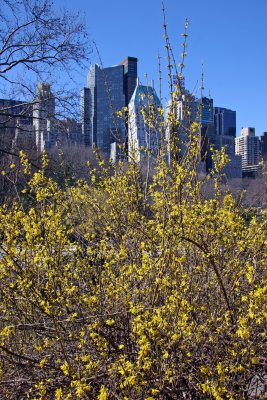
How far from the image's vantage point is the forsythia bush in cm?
294

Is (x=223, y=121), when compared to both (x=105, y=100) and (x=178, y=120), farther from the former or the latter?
(x=178, y=120)

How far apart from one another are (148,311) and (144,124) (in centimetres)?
213

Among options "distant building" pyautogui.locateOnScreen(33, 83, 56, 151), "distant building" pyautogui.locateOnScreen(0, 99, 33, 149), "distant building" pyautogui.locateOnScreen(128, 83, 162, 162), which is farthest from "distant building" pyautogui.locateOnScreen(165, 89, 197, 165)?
"distant building" pyautogui.locateOnScreen(33, 83, 56, 151)

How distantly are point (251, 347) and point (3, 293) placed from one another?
1.61 meters

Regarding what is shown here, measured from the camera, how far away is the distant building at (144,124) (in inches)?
163

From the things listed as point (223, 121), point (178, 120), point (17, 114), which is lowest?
point (178, 120)

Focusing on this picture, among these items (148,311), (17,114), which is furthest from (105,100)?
(148,311)

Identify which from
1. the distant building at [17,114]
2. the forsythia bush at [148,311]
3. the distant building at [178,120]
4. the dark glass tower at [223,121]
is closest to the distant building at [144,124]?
the distant building at [178,120]

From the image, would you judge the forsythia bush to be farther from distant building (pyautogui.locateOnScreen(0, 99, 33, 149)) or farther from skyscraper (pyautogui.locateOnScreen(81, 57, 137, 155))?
distant building (pyautogui.locateOnScreen(0, 99, 33, 149))

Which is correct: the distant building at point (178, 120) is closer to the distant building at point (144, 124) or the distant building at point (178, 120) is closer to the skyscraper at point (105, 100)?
the distant building at point (144, 124)

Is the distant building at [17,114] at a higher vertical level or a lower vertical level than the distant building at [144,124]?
higher

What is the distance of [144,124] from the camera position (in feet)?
15.3

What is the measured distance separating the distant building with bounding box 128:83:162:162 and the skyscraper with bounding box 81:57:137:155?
0.16 meters

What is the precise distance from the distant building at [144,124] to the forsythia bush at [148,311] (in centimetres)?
46
